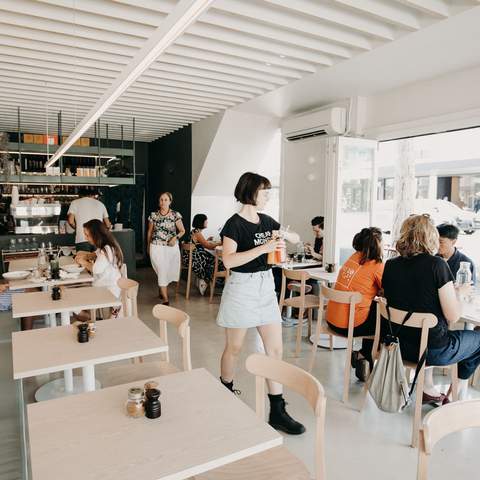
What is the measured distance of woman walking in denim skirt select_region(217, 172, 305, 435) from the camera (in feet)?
8.81

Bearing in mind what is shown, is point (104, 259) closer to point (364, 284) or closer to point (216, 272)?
point (364, 284)

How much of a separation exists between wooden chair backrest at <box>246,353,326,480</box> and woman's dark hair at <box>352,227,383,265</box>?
1.78 m

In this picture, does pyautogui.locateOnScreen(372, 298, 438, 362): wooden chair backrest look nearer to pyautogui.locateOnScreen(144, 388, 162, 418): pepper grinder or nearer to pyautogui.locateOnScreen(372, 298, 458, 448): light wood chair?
pyautogui.locateOnScreen(372, 298, 458, 448): light wood chair

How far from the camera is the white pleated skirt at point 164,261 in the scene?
614 centimetres

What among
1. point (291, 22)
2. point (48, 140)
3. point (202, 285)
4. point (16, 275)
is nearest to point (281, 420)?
point (291, 22)

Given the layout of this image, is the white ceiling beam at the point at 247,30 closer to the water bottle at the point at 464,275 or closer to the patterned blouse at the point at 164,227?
the water bottle at the point at 464,275

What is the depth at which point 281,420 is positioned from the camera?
2.72m

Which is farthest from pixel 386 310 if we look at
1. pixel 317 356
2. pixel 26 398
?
pixel 26 398

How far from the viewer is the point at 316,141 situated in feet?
21.3

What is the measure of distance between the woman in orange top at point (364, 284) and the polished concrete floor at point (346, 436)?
52cm

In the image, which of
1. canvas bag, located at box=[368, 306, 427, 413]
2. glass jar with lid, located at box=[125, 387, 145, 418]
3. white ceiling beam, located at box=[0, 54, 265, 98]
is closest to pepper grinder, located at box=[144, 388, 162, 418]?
glass jar with lid, located at box=[125, 387, 145, 418]

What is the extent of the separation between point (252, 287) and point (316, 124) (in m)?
4.04

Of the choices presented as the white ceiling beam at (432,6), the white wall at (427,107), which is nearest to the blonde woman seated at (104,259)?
the white ceiling beam at (432,6)

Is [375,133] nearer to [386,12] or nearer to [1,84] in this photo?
[386,12]
